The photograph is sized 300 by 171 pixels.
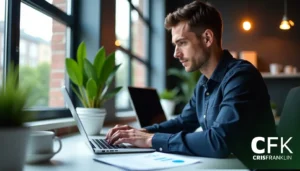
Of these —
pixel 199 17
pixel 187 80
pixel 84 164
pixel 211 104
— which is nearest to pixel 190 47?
pixel 199 17

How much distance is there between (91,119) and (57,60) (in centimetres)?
66

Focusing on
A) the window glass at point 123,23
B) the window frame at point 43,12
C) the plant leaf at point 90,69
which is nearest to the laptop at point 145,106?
the plant leaf at point 90,69

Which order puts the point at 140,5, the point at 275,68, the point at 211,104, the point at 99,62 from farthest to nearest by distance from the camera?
the point at 275,68
the point at 140,5
the point at 99,62
the point at 211,104

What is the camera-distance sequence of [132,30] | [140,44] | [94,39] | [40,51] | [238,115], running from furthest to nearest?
[140,44] < [132,30] < [94,39] < [40,51] < [238,115]

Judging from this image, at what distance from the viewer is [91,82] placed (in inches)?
63.9

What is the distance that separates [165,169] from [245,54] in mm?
3915

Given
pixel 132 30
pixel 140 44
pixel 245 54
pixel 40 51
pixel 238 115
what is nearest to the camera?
pixel 238 115

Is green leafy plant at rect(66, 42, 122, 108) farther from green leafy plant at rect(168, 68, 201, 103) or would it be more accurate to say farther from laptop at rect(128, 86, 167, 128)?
green leafy plant at rect(168, 68, 201, 103)

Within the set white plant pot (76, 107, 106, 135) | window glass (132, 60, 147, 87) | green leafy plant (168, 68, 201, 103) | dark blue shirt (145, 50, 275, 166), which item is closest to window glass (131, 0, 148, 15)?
window glass (132, 60, 147, 87)

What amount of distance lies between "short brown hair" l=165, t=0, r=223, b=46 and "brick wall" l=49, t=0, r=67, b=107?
2.79ft

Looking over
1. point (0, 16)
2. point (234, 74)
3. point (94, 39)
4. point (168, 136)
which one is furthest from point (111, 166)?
point (94, 39)

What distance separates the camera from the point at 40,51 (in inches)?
75.2

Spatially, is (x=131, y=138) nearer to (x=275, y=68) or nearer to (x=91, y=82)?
(x=91, y=82)

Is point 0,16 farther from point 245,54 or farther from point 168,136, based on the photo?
point 245,54
